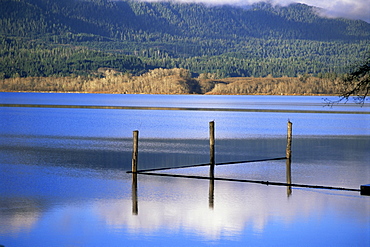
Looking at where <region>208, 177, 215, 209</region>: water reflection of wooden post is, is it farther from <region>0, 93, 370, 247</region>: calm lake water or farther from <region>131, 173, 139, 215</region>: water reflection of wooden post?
<region>131, 173, 139, 215</region>: water reflection of wooden post

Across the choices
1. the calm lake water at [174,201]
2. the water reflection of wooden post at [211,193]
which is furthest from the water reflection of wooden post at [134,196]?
the water reflection of wooden post at [211,193]

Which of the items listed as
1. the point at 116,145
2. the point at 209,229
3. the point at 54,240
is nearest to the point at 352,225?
the point at 209,229

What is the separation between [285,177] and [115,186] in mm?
8208

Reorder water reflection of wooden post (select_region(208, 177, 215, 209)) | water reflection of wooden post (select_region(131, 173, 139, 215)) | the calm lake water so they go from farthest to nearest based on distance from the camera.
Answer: water reflection of wooden post (select_region(208, 177, 215, 209)), water reflection of wooden post (select_region(131, 173, 139, 215)), the calm lake water

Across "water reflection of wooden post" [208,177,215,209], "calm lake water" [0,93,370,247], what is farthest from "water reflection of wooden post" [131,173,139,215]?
"water reflection of wooden post" [208,177,215,209]

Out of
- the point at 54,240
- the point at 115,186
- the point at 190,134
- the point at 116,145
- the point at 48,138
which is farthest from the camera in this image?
the point at 190,134

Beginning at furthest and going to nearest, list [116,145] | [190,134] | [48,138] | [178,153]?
[190,134] < [48,138] < [116,145] < [178,153]

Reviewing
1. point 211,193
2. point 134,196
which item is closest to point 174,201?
point 134,196

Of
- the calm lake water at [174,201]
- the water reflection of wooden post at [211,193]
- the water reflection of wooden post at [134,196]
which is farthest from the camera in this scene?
the water reflection of wooden post at [211,193]

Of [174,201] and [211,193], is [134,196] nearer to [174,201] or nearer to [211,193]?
[174,201]

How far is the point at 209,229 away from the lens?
18.4 meters

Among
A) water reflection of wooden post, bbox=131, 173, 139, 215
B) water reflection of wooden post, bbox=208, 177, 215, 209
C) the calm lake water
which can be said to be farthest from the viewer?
water reflection of wooden post, bbox=208, 177, 215, 209

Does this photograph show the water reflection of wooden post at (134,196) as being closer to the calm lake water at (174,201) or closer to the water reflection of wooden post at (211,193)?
the calm lake water at (174,201)

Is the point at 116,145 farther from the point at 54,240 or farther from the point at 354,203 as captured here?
the point at 54,240
